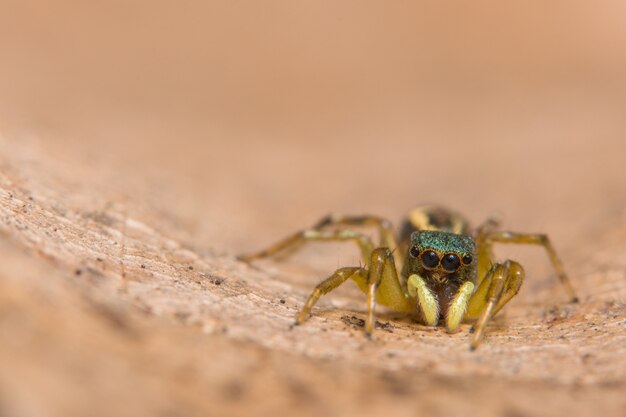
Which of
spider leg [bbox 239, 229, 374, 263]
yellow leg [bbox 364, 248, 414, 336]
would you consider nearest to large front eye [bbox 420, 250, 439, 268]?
yellow leg [bbox 364, 248, 414, 336]

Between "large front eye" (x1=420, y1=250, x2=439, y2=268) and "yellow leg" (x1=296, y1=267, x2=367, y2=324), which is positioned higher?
"large front eye" (x1=420, y1=250, x2=439, y2=268)

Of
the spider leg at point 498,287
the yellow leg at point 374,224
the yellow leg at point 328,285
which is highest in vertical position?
the yellow leg at point 374,224

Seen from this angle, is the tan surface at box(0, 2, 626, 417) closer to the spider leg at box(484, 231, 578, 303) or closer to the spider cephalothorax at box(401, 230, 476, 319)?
the spider leg at box(484, 231, 578, 303)

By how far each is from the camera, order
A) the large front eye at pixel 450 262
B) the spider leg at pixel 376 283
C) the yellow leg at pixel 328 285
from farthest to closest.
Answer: the large front eye at pixel 450 262 → the spider leg at pixel 376 283 → the yellow leg at pixel 328 285

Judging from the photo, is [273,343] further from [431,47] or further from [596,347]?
[431,47]

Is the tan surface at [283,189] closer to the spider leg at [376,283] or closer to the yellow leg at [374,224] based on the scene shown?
the spider leg at [376,283]

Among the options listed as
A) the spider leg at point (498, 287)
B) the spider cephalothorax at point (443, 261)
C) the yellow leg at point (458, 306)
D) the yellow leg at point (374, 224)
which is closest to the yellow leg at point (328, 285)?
the spider cephalothorax at point (443, 261)
